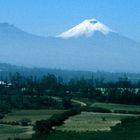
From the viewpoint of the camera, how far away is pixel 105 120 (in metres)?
53.6

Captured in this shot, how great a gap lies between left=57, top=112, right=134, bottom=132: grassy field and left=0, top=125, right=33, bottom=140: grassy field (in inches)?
103

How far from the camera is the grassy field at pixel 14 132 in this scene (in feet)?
136

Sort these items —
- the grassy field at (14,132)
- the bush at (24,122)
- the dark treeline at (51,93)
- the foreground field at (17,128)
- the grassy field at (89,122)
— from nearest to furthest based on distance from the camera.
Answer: the grassy field at (14,132) < the foreground field at (17,128) < the grassy field at (89,122) < the bush at (24,122) < the dark treeline at (51,93)

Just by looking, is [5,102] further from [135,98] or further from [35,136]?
[35,136]

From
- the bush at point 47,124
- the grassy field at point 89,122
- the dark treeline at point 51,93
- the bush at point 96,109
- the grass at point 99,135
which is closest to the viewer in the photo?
the grass at point 99,135

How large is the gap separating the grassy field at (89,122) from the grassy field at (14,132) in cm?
→ 261

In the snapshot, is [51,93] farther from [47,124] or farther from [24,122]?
[47,124]

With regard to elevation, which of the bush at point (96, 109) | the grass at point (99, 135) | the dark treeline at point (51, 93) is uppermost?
the dark treeline at point (51, 93)

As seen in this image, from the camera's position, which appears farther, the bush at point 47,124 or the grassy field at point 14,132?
the bush at point 47,124

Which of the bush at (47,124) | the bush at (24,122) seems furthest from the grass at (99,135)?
the bush at (24,122)

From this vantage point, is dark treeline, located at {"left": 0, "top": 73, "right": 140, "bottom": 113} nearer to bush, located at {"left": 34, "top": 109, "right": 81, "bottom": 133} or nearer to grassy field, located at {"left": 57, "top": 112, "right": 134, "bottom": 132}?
grassy field, located at {"left": 57, "top": 112, "right": 134, "bottom": 132}

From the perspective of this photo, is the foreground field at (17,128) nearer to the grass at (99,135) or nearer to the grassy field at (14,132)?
the grassy field at (14,132)

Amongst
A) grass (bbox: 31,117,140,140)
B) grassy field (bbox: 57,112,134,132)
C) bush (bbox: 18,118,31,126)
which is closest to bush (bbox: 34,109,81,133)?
grassy field (bbox: 57,112,134,132)

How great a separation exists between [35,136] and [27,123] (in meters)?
13.5
